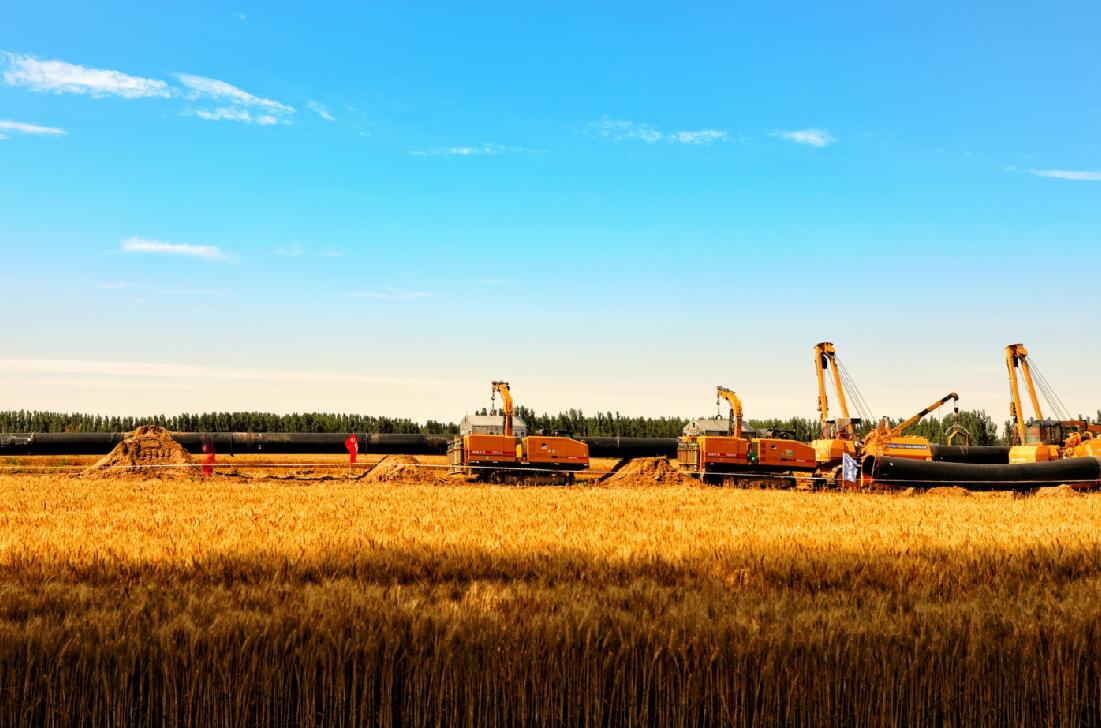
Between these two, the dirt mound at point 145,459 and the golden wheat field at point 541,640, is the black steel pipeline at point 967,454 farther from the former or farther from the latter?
the golden wheat field at point 541,640

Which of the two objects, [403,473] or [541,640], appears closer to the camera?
[541,640]

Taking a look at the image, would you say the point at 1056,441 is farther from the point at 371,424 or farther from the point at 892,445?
the point at 371,424

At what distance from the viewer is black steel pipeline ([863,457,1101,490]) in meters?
32.6

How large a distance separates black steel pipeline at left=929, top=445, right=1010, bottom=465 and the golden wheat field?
112ft

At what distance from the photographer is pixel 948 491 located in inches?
1293

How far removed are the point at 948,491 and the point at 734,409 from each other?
27.9ft

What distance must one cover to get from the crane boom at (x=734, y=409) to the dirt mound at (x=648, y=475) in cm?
276

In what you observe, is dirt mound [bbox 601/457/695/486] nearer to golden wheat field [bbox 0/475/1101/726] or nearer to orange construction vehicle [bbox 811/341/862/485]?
orange construction vehicle [bbox 811/341/862/485]

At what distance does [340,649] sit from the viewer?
6.24 meters

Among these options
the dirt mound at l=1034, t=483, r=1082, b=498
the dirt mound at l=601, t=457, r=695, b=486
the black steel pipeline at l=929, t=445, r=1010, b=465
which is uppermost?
the black steel pipeline at l=929, t=445, r=1010, b=465

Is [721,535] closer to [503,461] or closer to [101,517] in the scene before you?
[101,517]

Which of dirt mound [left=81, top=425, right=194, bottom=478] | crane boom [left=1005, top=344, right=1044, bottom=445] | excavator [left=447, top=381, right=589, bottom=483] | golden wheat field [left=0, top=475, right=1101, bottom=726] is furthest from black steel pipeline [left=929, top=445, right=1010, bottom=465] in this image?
golden wheat field [left=0, top=475, right=1101, bottom=726]

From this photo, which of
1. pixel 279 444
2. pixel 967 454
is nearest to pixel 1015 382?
pixel 967 454

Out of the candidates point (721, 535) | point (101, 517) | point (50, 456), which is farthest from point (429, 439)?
point (721, 535)
